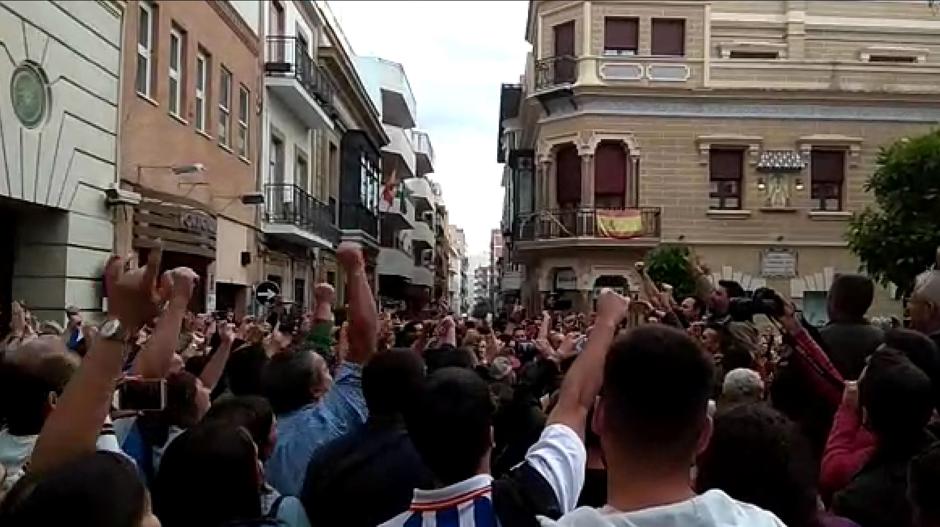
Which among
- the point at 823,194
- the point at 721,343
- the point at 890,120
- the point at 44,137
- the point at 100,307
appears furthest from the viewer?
the point at 823,194

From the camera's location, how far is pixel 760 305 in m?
4.76

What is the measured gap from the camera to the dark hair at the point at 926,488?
2.93m

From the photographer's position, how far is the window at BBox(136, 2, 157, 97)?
16.2m

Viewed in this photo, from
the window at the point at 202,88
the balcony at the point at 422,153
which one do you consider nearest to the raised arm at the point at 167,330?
the window at the point at 202,88

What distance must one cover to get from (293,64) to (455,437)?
22.4m

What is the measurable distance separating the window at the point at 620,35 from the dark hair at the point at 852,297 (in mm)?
24607

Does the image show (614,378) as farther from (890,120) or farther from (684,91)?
(684,91)

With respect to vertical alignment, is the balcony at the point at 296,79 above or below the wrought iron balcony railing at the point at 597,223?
above

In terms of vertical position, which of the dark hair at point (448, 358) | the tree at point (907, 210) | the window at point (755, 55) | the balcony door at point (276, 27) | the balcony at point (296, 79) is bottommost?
the dark hair at point (448, 358)

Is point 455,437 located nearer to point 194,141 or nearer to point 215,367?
point 215,367

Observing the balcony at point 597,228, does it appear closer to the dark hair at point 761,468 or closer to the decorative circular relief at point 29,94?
the decorative circular relief at point 29,94

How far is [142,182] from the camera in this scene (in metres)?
15.7

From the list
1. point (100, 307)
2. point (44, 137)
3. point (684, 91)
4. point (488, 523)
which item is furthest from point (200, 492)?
point (684, 91)

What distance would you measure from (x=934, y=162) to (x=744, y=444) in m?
17.1
